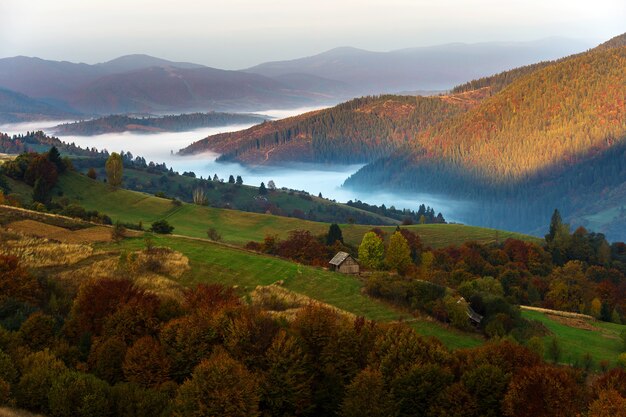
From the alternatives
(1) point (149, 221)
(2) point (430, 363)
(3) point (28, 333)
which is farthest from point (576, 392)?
(1) point (149, 221)

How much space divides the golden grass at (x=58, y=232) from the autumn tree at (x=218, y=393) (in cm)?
4443

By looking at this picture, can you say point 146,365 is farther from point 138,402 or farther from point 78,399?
point 78,399

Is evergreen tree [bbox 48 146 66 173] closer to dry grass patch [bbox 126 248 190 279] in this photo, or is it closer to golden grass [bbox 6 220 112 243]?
golden grass [bbox 6 220 112 243]

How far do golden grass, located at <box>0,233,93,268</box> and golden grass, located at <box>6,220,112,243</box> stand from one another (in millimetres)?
2510

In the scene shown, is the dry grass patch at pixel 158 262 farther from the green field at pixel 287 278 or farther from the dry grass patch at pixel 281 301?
the dry grass patch at pixel 281 301

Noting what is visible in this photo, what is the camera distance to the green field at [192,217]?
15475cm

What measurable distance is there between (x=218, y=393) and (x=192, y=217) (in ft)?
411

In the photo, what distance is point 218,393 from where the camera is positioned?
134ft

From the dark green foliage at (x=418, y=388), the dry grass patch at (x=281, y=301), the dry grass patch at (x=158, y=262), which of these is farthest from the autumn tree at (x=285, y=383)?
the dry grass patch at (x=158, y=262)

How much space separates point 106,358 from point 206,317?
337 inches

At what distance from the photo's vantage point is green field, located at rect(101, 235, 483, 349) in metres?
67.9

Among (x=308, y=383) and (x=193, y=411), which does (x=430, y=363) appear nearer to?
(x=308, y=383)

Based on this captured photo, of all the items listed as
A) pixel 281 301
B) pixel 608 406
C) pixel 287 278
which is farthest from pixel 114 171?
pixel 608 406

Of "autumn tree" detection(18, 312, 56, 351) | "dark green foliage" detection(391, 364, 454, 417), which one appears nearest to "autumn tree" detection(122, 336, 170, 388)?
"autumn tree" detection(18, 312, 56, 351)
